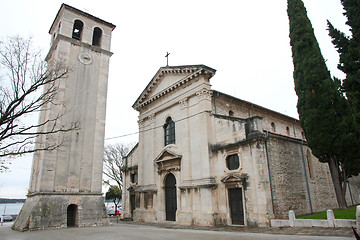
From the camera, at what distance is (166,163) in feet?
68.9

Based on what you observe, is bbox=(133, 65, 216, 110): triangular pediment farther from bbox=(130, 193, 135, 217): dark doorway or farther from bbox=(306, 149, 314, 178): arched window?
bbox=(306, 149, 314, 178): arched window

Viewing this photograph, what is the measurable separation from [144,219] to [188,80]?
12.4m

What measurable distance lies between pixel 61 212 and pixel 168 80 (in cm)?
1313

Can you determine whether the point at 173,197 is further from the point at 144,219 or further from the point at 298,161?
the point at 298,161

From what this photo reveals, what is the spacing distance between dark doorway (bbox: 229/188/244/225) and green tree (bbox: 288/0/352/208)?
512 cm

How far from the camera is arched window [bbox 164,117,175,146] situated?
21.5m

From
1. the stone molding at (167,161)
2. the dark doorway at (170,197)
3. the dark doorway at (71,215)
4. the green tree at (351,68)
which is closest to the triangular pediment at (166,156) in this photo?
the stone molding at (167,161)

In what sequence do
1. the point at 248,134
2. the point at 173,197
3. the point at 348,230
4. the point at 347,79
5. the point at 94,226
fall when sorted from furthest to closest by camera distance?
the point at 173,197 < the point at 94,226 < the point at 248,134 < the point at 347,79 < the point at 348,230

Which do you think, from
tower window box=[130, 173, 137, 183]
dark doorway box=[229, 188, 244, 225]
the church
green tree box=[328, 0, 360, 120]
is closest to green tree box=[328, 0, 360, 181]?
green tree box=[328, 0, 360, 120]

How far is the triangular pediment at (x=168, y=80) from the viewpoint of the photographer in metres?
19.4

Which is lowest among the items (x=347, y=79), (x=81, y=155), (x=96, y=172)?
(x=96, y=172)

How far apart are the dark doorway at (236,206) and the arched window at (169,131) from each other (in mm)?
7058

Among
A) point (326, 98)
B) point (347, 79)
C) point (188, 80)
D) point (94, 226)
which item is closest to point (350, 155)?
point (326, 98)

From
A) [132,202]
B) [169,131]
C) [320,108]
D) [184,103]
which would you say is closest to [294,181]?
[320,108]
